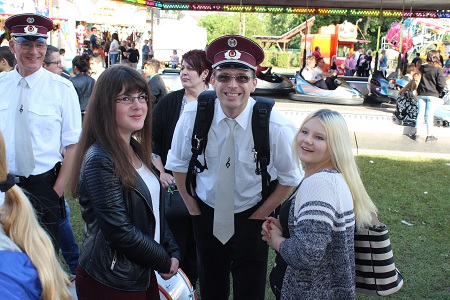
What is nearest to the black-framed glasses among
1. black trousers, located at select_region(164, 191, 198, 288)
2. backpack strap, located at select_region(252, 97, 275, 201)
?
black trousers, located at select_region(164, 191, 198, 288)

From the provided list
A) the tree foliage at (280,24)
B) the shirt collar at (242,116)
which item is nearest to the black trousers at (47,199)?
the shirt collar at (242,116)

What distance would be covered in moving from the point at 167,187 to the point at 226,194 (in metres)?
0.89

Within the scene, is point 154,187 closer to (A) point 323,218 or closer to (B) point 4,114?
(A) point 323,218

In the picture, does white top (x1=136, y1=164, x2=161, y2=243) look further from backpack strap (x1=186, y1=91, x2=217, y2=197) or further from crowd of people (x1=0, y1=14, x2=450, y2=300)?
backpack strap (x1=186, y1=91, x2=217, y2=197)

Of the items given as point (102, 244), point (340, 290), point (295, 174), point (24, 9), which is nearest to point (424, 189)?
point (295, 174)

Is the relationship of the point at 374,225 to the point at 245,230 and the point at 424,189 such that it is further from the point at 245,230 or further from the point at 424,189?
the point at 424,189

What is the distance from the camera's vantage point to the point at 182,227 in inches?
155

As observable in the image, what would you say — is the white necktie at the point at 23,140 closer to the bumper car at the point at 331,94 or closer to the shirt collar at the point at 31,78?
the shirt collar at the point at 31,78

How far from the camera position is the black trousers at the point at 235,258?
123 inches

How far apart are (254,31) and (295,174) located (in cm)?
7126

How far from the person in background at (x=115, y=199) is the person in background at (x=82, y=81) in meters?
4.65

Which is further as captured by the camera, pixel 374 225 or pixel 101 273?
pixel 374 225

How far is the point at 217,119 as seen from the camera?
302 centimetres

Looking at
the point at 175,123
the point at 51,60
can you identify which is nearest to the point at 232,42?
the point at 175,123
